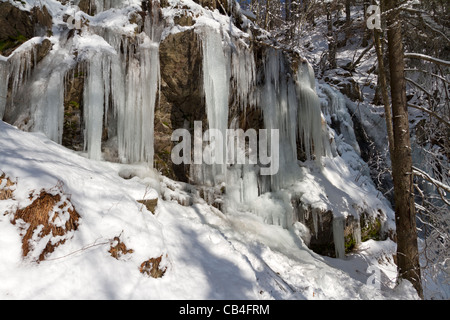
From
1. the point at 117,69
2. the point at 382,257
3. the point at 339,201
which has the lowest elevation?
the point at 382,257

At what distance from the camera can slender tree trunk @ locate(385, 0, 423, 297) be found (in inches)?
155

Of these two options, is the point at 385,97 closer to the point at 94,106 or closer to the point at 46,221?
the point at 46,221

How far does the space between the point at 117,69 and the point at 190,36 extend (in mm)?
1844

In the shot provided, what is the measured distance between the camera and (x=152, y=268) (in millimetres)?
2820

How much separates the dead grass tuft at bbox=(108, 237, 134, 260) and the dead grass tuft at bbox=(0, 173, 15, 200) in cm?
105

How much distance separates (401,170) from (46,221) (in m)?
4.77

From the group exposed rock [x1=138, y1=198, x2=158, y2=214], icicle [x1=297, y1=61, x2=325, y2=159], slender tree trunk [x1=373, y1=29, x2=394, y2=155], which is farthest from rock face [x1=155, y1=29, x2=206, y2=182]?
slender tree trunk [x1=373, y1=29, x2=394, y2=155]

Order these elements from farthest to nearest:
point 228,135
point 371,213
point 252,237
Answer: point 371,213 → point 228,135 → point 252,237

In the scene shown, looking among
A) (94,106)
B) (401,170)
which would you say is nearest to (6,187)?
(94,106)

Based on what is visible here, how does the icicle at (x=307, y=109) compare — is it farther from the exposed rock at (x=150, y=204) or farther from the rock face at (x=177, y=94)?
the exposed rock at (x=150, y=204)

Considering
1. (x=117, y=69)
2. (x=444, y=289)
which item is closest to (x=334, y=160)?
(x=444, y=289)

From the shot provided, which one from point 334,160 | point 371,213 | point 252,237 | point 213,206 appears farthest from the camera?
point 334,160

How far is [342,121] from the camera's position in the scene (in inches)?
467
